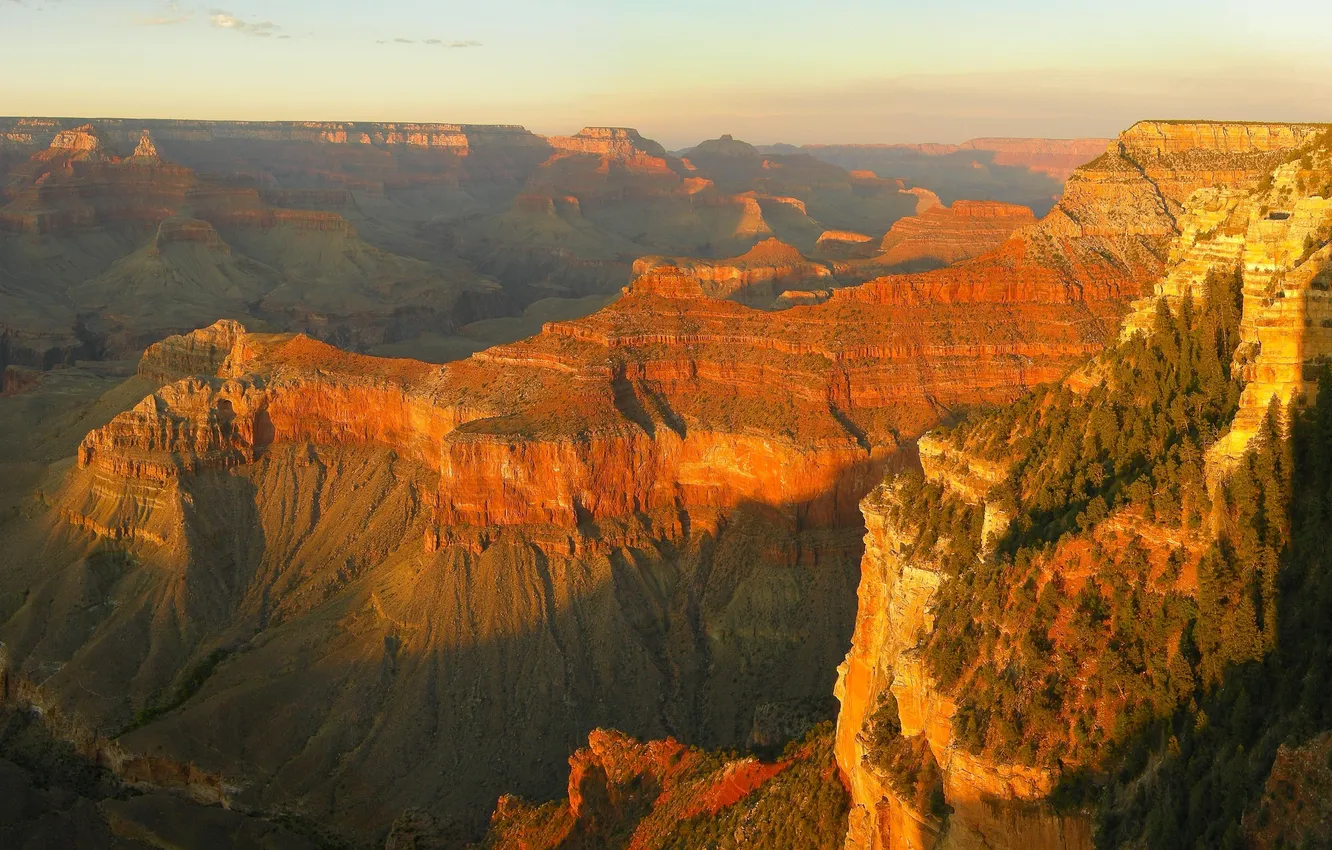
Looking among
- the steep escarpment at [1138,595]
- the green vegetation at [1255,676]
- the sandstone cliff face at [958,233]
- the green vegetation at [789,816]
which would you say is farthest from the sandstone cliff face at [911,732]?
the sandstone cliff face at [958,233]

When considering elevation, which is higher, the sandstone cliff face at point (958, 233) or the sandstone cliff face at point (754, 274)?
the sandstone cliff face at point (958, 233)

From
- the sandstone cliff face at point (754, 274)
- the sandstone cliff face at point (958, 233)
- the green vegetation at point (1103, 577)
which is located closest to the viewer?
the green vegetation at point (1103, 577)

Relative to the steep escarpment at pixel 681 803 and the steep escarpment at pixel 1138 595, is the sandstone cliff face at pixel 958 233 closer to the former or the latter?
the steep escarpment at pixel 681 803

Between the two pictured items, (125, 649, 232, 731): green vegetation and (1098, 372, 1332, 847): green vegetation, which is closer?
(1098, 372, 1332, 847): green vegetation

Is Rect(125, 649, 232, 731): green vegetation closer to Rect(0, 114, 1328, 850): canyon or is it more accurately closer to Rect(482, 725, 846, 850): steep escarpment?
Rect(0, 114, 1328, 850): canyon

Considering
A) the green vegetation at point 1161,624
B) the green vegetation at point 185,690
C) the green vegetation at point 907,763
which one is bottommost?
the green vegetation at point 185,690

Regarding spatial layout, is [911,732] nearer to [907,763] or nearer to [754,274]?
[907,763]

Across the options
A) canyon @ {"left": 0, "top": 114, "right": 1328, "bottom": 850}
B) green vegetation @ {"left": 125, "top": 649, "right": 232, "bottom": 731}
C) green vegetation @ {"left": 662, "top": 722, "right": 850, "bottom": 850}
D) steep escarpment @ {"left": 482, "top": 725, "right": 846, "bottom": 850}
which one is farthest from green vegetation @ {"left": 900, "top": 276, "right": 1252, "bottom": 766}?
green vegetation @ {"left": 125, "top": 649, "right": 232, "bottom": 731}

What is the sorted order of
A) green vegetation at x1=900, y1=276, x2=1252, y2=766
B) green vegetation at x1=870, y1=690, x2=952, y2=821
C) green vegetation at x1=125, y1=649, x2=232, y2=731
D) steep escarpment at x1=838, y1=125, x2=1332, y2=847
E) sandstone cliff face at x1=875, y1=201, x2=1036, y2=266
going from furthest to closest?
sandstone cliff face at x1=875, y1=201, x2=1036, y2=266
green vegetation at x1=125, y1=649, x2=232, y2=731
green vegetation at x1=870, y1=690, x2=952, y2=821
green vegetation at x1=900, y1=276, x2=1252, y2=766
steep escarpment at x1=838, y1=125, x2=1332, y2=847
